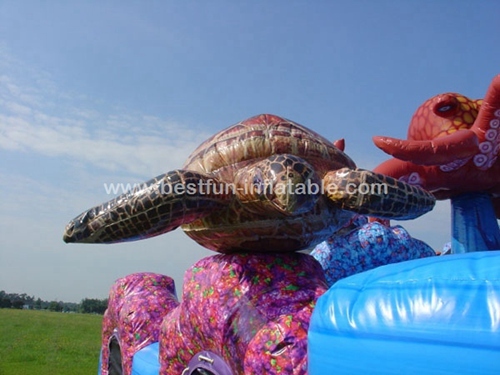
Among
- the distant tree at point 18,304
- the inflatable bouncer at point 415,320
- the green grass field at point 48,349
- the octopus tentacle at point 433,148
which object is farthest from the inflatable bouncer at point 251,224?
the distant tree at point 18,304

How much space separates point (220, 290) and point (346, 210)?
55 centimetres

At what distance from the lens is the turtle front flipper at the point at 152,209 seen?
174cm

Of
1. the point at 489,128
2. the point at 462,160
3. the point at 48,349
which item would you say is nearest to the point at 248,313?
the point at 462,160

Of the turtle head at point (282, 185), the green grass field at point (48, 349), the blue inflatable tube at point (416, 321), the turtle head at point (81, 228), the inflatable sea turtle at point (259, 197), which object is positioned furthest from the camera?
the green grass field at point (48, 349)

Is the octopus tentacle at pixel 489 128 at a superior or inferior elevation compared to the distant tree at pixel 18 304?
superior

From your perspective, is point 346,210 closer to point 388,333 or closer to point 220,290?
point 220,290

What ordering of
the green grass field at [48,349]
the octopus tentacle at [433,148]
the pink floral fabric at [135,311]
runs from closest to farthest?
the pink floral fabric at [135,311] < the octopus tentacle at [433,148] < the green grass field at [48,349]

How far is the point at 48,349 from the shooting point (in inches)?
357

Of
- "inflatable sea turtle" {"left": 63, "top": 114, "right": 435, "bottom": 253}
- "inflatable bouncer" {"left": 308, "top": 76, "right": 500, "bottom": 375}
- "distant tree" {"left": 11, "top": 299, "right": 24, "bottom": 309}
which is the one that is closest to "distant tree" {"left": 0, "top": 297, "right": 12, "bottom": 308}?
"distant tree" {"left": 11, "top": 299, "right": 24, "bottom": 309}

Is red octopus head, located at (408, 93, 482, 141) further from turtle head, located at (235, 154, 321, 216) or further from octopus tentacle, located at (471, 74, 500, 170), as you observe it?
turtle head, located at (235, 154, 321, 216)

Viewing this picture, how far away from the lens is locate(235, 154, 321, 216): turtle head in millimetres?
1602

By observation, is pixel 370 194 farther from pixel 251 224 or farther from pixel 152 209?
pixel 152 209

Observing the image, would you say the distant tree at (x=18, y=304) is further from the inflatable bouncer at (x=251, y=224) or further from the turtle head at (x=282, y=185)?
the turtle head at (x=282, y=185)

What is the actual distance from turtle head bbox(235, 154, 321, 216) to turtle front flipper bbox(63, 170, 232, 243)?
5.8 inches
